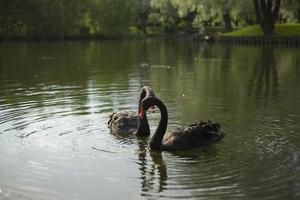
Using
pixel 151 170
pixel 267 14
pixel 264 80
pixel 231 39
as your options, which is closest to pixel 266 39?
pixel 267 14

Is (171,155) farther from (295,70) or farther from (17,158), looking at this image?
(295,70)

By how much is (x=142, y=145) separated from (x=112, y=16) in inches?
2603

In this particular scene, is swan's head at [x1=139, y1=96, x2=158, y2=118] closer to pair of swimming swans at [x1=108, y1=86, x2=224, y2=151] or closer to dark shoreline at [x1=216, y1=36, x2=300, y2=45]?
pair of swimming swans at [x1=108, y1=86, x2=224, y2=151]

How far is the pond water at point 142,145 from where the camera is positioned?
838cm

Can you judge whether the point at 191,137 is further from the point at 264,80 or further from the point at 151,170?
the point at 264,80

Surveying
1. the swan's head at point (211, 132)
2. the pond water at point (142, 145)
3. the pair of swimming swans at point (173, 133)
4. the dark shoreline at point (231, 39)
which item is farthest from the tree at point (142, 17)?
the swan's head at point (211, 132)

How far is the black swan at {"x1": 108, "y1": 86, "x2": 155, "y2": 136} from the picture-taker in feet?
37.7

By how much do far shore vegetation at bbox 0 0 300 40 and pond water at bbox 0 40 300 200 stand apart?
3671 cm

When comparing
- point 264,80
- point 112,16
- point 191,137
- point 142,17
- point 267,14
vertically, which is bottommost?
point 264,80

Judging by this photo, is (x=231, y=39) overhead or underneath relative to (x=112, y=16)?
underneath

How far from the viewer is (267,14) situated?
5397 cm

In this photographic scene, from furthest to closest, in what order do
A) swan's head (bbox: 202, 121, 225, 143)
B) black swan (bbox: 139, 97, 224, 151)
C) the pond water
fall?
swan's head (bbox: 202, 121, 225, 143), black swan (bbox: 139, 97, 224, 151), the pond water

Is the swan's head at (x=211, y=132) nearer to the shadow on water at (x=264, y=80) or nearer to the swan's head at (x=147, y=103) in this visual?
the swan's head at (x=147, y=103)

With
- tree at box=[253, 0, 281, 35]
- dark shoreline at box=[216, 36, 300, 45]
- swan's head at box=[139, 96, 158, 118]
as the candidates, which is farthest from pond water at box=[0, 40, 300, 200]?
tree at box=[253, 0, 281, 35]
